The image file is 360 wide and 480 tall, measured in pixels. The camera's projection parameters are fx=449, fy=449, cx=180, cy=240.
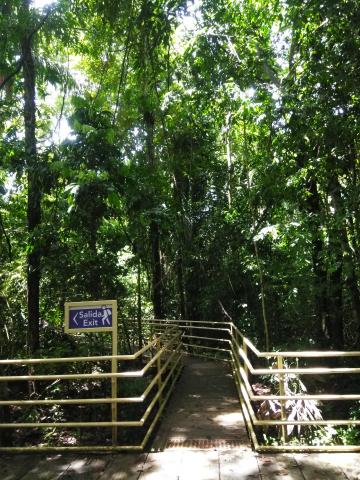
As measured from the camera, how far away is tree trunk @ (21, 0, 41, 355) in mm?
8938

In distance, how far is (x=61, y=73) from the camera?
1103cm

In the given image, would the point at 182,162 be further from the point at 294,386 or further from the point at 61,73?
the point at 294,386

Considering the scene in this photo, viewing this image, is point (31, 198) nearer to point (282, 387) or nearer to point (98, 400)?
point (98, 400)

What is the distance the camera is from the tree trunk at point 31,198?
894 cm

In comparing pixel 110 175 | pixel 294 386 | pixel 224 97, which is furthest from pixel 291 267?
pixel 110 175

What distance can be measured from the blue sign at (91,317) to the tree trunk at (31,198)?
3622 mm

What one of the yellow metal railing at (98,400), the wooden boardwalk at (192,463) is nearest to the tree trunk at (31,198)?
the yellow metal railing at (98,400)

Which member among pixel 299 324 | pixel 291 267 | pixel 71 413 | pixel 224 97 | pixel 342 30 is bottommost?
pixel 71 413

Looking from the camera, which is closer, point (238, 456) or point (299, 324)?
point (238, 456)

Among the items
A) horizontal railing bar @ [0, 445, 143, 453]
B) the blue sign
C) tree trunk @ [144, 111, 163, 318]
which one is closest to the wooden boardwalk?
horizontal railing bar @ [0, 445, 143, 453]

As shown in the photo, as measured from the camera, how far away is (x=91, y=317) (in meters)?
5.56

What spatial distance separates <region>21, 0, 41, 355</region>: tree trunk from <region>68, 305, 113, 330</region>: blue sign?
3.62 metres

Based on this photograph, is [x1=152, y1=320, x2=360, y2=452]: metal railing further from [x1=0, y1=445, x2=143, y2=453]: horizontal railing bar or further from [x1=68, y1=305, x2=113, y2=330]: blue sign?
[x1=68, y1=305, x2=113, y2=330]: blue sign

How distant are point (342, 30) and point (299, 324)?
829 cm
